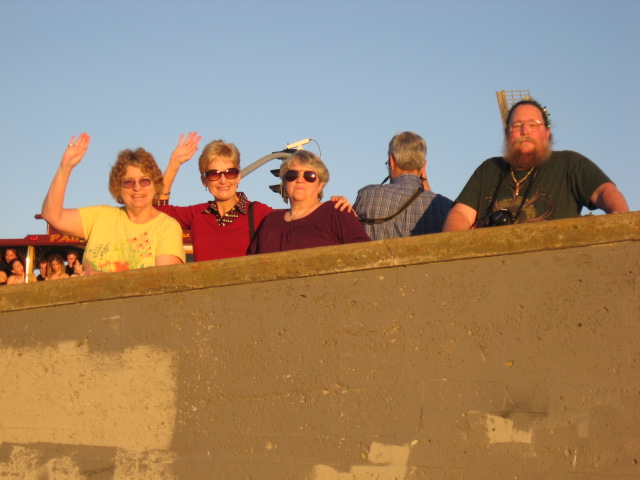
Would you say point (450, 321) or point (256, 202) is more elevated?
point (256, 202)

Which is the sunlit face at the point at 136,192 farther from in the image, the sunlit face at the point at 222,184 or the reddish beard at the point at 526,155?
the reddish beard at the point at 526,155

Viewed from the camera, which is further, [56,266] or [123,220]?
[56,266]

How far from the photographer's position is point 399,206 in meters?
5.90

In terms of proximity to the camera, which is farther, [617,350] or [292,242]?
[292,242]

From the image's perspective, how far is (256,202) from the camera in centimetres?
587

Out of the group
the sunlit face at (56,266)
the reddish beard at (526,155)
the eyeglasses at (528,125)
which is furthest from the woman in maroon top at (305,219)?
the sunlit face at (56,266)

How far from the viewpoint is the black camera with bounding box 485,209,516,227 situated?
4984 millimetres

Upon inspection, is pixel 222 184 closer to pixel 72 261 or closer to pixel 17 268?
pixel 72 261

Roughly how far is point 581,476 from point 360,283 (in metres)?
1.45

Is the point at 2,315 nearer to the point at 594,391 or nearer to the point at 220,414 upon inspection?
the point at 220,414

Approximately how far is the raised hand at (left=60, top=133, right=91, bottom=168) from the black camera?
99.0 inches

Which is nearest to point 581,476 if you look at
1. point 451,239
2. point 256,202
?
point 451,239

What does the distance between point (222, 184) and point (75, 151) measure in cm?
93

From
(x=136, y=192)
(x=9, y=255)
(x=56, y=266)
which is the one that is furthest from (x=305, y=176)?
(x=9, y=255)
